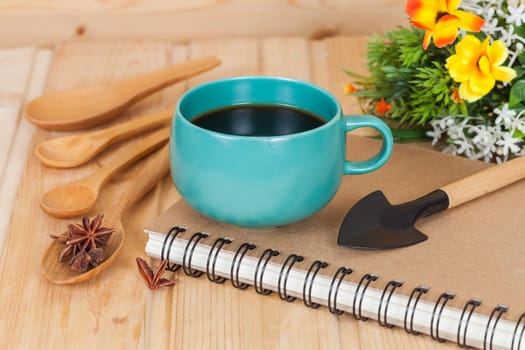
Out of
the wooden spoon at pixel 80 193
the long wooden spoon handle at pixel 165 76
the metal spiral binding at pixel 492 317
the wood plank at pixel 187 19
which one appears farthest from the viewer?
the wood plank at pixel 187 19

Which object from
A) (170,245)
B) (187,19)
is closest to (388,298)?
(170,245)

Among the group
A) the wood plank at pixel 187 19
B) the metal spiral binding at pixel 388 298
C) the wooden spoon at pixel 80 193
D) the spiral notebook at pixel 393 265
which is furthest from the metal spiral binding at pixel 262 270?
the wood plank at pixel 187 19

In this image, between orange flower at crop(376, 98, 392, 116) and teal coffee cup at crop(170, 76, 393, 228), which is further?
orange flower at crop(376, 98, 392, 116)

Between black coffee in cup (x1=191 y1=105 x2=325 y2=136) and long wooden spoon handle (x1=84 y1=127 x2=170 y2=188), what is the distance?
0.61ft

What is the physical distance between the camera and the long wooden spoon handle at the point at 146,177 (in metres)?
0.97

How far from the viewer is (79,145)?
1088 millimetres

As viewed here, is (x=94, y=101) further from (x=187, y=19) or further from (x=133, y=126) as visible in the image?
(x=187, y=19)

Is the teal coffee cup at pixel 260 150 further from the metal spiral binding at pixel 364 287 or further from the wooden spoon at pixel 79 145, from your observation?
the wooden spoon at pixel 79 145

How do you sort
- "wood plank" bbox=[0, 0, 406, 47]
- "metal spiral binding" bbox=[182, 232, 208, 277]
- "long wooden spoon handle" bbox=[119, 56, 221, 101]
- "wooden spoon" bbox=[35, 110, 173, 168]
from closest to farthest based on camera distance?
"metal spiral binding" bbox=[182, 232, 208, 277] → "wooden spoon" bbox=[35, 110, 173, 168] → "long wooden spoon handle" bbox=[119, 56, 221, 101] → "wood plank" bbox=[0, 0, 406, 47]

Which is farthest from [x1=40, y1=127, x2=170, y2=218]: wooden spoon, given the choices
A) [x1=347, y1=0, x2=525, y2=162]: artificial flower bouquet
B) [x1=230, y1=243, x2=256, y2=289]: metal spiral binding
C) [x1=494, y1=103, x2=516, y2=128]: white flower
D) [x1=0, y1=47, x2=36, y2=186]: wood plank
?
[x1=494, y1=103, x2=516, y2=128]: white flower

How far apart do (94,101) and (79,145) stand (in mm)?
124

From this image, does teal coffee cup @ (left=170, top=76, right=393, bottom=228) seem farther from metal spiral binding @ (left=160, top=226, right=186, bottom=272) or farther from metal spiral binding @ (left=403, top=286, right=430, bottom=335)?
metal spiral binding @ (left=403, top=286, right=430, bottom=335)

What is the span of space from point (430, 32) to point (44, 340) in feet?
1.77

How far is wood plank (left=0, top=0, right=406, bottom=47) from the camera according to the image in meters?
1.52
